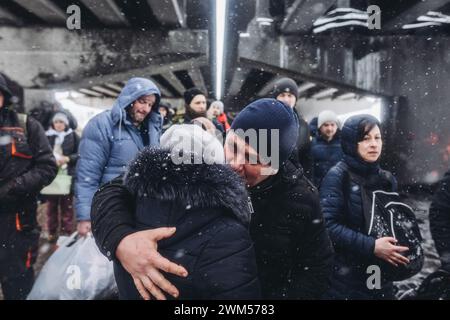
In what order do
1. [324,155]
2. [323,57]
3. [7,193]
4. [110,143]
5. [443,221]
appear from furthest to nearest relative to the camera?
[323,57] < [324,155] < [110,143] < [7,193] < [443,221]

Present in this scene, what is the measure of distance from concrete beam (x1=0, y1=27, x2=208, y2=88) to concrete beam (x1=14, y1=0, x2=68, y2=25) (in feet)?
0.64

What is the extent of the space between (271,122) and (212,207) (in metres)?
0.53

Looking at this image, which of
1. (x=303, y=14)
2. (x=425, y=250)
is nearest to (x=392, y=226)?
(x=303, y=14)

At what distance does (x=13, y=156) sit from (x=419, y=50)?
540cm

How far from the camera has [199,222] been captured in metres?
1.08

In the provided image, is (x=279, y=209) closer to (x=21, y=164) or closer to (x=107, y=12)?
(x=21, y=164)

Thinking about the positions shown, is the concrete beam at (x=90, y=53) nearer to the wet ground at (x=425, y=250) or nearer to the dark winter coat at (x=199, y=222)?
the wet ground at (x=425, y=250)

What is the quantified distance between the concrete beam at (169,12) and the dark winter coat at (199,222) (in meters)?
3.60

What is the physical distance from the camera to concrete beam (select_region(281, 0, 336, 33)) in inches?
157

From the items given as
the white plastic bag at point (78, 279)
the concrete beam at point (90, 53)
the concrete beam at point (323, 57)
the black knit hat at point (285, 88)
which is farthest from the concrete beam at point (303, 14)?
the white plastic bag at point (78, 279)

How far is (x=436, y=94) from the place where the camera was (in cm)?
530

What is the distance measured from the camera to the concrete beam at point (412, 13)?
3.84 m

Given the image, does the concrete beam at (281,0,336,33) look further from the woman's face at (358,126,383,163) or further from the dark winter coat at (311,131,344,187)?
the woman's face at (358,126,383,163)

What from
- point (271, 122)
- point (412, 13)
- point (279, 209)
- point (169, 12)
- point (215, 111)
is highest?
point (169, 12)
